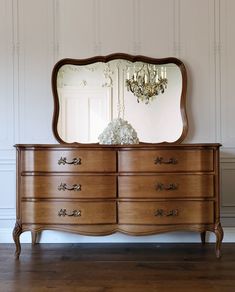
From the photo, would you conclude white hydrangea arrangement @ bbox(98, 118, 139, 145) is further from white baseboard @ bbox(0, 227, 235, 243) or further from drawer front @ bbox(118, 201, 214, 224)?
white baseboard @ bbox(0, 227, 235, 243)

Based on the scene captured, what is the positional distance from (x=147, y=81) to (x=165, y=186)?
3.63ft

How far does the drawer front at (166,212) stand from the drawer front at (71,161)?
338 mm

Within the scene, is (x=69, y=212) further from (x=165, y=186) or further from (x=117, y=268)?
(x=165, y=186)

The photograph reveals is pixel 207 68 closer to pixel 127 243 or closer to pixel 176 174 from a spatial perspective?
pixel 176 174

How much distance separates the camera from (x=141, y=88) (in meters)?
3.15

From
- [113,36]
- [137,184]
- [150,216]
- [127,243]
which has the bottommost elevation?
[127,243]

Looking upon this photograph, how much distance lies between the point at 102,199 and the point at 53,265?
1.97 feet

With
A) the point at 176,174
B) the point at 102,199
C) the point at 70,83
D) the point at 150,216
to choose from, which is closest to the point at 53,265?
the point at 102,199

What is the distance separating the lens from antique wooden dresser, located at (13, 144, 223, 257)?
100 inches

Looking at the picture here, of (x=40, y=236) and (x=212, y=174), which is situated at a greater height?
(x=212, y=174)

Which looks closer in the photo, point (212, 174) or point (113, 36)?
point (212, 174)

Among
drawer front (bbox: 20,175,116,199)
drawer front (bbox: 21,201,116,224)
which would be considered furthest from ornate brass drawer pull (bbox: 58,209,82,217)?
drawer front (bbox: 20,175,116,199)

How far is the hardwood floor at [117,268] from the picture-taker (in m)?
2.07

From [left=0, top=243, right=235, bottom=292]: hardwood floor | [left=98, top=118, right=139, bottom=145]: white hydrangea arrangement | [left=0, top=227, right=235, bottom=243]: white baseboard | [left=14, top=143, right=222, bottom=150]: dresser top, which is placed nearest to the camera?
[left=0, top=243, right=235, bottom=292]: hardwood floor
